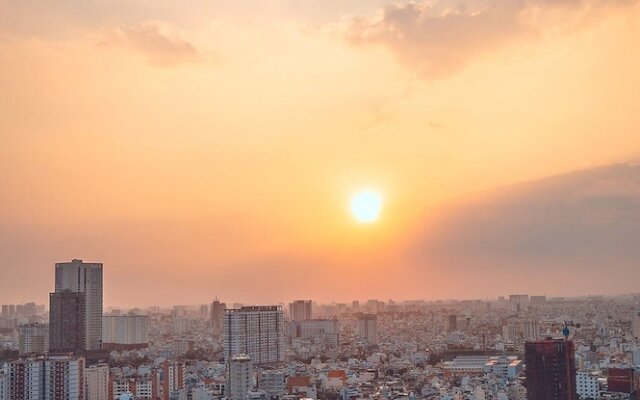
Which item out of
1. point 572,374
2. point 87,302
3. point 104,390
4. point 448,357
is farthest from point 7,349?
point 572,374

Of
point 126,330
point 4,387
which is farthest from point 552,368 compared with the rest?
point 126,330

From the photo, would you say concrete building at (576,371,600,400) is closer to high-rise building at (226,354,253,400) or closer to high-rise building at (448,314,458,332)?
high-rise building at (226,354,253,400)

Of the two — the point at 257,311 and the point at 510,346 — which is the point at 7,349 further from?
the point at 510,346

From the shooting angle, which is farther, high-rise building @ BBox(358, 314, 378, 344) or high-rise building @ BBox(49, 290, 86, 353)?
high-rise building @ BBox(358, 314, 378, 344)

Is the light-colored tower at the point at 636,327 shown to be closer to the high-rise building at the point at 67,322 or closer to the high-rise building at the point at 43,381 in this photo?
the high-rise building at the point at 67,322

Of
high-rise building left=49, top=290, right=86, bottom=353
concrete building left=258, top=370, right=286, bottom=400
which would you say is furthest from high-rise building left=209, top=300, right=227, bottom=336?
concrete building left=258, top=370, right=286, bottom=400

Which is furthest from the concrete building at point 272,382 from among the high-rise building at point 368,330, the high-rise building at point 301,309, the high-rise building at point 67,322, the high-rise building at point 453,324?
the high-rise building at point 301,309

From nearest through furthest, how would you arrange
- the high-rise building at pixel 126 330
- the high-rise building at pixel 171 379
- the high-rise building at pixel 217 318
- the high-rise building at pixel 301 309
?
1. the high-rise building at pixel 171 379
2. the high-rise building at pixel 126 330
3. the high-rise building at pixel 217 318
4. the high-rise building at pixel 301 309
